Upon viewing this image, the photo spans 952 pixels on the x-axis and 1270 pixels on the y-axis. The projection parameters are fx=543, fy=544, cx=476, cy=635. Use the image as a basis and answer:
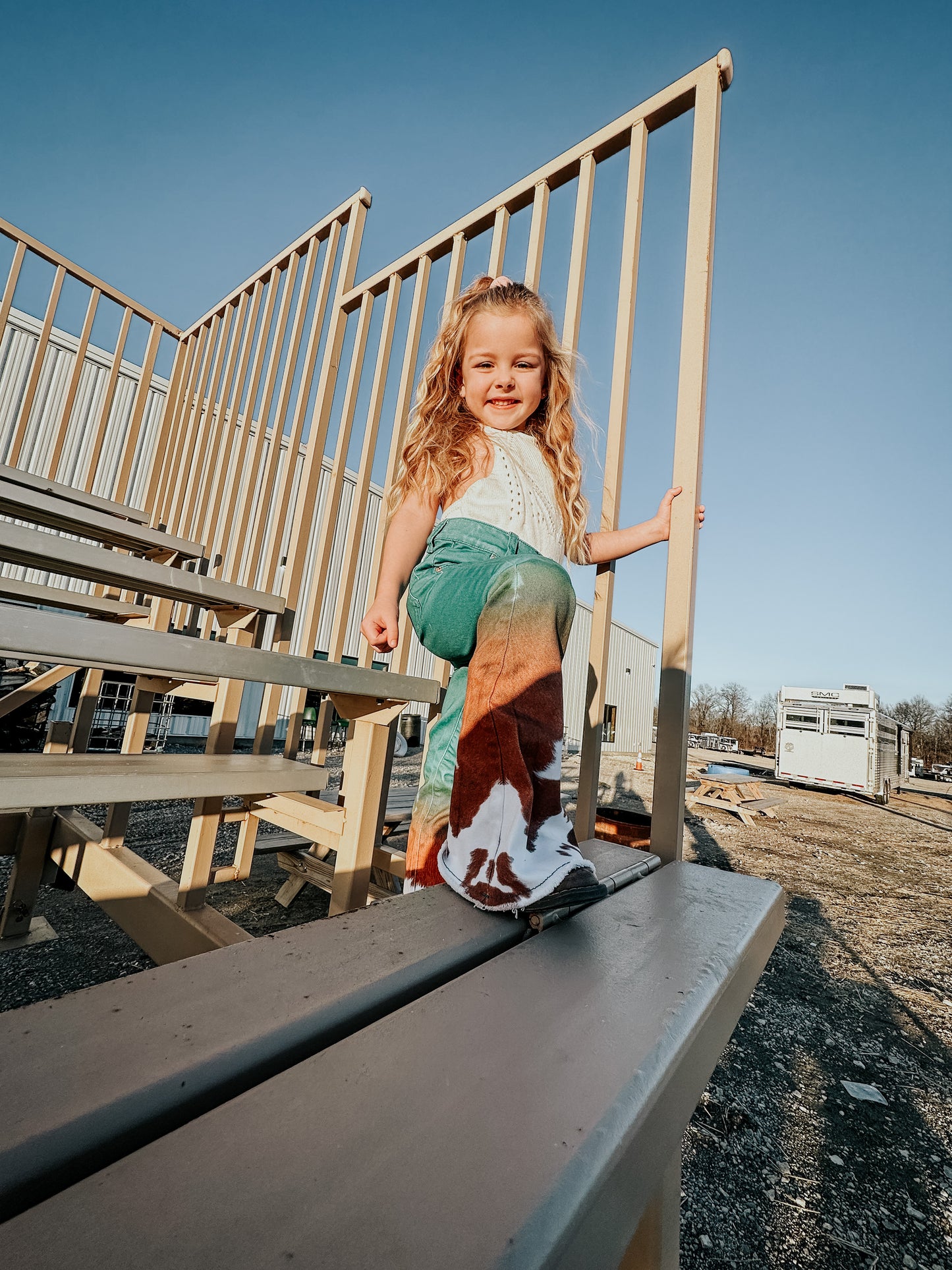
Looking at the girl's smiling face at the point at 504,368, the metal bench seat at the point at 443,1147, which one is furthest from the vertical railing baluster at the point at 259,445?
the metal bench seat at the point at 443,1147

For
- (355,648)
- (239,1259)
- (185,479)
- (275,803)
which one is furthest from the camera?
(355,648)

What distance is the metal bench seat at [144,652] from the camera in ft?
1.75

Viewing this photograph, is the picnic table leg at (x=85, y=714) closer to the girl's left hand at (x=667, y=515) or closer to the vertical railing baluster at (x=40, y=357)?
the vertical railing baluster at (x=40, y=357)

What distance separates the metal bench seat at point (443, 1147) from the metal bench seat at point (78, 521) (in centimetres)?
125

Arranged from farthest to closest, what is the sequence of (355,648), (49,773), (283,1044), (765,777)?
(765,777), (355,648), (49,773), (283,1044)

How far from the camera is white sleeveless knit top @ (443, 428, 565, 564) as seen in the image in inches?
39.3

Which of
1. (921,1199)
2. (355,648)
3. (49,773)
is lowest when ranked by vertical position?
(921,1199)

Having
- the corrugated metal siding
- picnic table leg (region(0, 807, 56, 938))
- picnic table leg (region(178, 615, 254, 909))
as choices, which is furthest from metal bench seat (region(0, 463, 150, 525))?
the corrugated metal siding

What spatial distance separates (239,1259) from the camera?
0.58ft

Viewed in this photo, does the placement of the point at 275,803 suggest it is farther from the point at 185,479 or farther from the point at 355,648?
the point at 355,648

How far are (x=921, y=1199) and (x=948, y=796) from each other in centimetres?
1727

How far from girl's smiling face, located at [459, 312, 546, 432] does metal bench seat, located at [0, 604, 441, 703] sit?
0.70 metres

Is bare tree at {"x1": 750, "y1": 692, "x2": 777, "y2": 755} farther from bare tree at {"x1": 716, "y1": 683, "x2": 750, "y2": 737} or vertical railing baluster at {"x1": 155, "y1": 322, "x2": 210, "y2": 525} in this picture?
vertical railing baluster at {"x1": 155, "y1": 322, "x2": 210, "y2": 525}

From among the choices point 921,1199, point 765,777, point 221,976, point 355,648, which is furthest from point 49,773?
point 765,777
